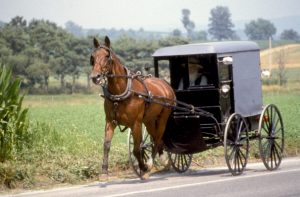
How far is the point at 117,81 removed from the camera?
530 inches

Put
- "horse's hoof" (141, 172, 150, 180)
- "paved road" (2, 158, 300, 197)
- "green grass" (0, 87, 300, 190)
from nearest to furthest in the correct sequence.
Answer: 1. "paved road" (2, 158, 300, 197)
2. "green grass" (0, 87, 300, 190)
3. "horse's hoof" (141, 172, 150, 180)

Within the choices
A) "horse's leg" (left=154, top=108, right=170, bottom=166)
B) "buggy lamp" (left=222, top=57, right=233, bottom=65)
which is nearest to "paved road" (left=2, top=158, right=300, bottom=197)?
"horse's leg" (left=154, top=108, right=170, bottom=166)

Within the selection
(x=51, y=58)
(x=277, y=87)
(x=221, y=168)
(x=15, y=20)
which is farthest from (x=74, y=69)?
(x=221, y=168)

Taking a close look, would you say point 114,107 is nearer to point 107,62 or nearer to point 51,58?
point 107,62

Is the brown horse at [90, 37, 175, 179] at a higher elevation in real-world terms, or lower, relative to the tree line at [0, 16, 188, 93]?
lower

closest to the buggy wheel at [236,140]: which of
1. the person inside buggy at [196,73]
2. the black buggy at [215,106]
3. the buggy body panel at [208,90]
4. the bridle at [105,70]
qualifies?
the black buggy at [215,106]

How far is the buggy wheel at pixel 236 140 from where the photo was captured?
14606mm

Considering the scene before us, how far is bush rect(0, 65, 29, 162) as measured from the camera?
14.7m

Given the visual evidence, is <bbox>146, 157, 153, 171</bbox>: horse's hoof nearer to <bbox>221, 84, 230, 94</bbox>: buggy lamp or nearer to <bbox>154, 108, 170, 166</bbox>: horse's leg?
<bbox>154, 108, 170, 166</bbox>: horse's leg

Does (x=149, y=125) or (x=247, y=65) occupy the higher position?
(x=247, y=65)

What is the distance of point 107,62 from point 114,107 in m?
0.83

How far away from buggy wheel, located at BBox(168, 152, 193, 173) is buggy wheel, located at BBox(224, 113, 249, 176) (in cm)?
116

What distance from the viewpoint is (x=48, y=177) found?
1425cm

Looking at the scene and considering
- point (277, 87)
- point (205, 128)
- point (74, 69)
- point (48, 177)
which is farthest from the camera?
point (74, 69)
